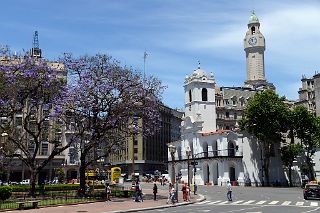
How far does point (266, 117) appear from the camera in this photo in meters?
70.1

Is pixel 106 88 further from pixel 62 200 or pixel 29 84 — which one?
pixel 62 200

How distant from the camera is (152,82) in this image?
1631 inches

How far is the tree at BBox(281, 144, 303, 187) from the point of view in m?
70.1

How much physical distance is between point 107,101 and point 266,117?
3781 cm

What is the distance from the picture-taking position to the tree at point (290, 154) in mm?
70062

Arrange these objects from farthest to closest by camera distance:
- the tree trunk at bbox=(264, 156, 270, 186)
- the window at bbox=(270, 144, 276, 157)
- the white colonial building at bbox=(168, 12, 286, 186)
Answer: the window at bbox=(270, 144, 276, 157)
the white colonial building at bbox=(168, 12, 286, 186)
the tree trunk at bbox=(264, 156, 270, 186)

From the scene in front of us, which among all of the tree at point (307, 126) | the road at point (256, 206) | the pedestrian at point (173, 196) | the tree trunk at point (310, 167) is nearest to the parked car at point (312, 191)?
the road at point (256, 206)

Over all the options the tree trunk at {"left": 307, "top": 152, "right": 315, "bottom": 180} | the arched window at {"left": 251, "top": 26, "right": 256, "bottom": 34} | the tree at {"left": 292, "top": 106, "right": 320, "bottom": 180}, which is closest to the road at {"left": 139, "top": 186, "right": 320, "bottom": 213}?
the tree at {"left": 292, "top": 106, "right": 320, "bottom": 180}

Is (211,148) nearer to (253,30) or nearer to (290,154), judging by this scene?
(290,154)

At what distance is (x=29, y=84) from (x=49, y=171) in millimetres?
47630

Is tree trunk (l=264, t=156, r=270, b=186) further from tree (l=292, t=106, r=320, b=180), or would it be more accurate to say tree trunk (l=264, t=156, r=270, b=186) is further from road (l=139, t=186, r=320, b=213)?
road (l=139, t=186, r=320, b=213)

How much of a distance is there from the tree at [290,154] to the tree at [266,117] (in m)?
2.26

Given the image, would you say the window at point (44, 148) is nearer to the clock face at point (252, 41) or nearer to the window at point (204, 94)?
the window at point (204, 94)

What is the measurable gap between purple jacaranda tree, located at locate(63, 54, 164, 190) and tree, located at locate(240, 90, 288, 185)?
3312 cm
